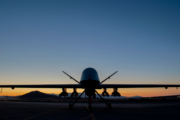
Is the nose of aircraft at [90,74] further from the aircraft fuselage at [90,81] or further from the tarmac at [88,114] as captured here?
the tarmac at [88,114]

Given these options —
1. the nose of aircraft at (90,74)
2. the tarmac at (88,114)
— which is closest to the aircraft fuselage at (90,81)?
the nose of aircraft at (90,74)

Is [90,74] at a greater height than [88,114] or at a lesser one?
greater

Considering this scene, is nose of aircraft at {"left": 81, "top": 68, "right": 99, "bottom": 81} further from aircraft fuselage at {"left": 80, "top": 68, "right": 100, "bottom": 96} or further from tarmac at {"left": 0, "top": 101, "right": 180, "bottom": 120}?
tarmac at {"left": 0, "top": 101, "right": 180, "bottom": 120}

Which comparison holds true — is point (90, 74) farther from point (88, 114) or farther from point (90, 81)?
point (88, 114)

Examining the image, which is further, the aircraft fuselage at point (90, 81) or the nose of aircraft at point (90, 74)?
the nose of aircraft at point (90, 74)

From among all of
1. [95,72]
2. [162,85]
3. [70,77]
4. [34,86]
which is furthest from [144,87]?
[34,86]

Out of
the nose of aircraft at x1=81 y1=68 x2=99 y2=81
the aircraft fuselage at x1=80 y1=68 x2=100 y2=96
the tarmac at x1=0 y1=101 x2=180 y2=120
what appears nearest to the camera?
the tarmac at x1=0 y1=101 x2=180 y2=120

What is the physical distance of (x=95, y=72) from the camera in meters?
14.6

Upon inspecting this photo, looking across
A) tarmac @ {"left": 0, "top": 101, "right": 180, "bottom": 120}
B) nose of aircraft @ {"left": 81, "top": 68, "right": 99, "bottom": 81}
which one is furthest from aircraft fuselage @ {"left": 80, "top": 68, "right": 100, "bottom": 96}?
tarmac @ {"left": 0, "top": 101, "right": 180, "bottom": 120}

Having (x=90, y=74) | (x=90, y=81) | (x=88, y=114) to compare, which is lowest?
(x=88, y=114)

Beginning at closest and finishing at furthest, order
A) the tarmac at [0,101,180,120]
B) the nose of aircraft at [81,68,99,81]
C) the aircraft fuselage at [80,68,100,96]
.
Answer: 1. the tarmac at [0,101,180,120]
2. the aircraft fuselage at [80,68,100,96]
3. the nose of aircraft at [81,68,99,81]

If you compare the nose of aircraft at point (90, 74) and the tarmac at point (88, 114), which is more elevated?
the nose of aircraft at point (90, 74)

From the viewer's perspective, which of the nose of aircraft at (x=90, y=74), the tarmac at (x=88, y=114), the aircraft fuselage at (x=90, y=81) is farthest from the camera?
the nose of aircraft at (x=90, y=74)

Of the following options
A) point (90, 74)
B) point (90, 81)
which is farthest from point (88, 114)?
point (90, 74)
